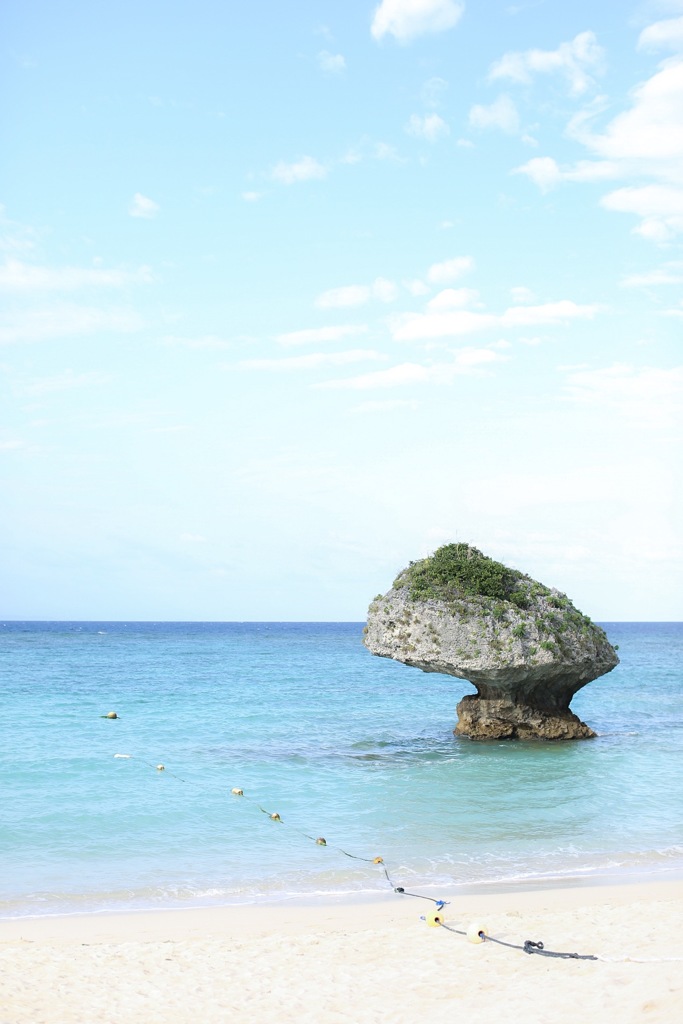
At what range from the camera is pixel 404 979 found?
29.6 ft

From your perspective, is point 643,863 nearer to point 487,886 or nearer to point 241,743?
point 487,886

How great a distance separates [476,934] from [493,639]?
12433 mm

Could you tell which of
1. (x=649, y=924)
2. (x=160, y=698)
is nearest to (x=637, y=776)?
(x=649, y=924)

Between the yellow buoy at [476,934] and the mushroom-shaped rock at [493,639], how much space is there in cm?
1195

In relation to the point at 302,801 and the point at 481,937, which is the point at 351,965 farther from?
the point at 302,801

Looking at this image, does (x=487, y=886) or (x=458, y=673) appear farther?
(x=458, y=673)

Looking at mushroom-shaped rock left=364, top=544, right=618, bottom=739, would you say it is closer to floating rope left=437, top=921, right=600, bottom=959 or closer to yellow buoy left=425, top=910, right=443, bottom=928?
yellow buoy left=425, top=910, right=443, bottom=928

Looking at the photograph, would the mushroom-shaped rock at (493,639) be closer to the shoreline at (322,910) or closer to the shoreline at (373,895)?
the shoreline at (373,895)

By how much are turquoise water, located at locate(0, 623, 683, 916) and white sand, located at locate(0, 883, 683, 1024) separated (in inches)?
43.8

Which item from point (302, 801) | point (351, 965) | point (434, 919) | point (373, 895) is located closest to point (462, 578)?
point (302, 801)

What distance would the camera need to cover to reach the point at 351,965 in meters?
9.39

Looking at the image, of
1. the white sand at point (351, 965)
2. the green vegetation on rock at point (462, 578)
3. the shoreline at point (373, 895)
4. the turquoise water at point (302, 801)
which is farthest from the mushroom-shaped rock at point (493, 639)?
the white sand at point (351, 965)

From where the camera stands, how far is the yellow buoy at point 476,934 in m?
9.95

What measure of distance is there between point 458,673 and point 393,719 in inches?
287
